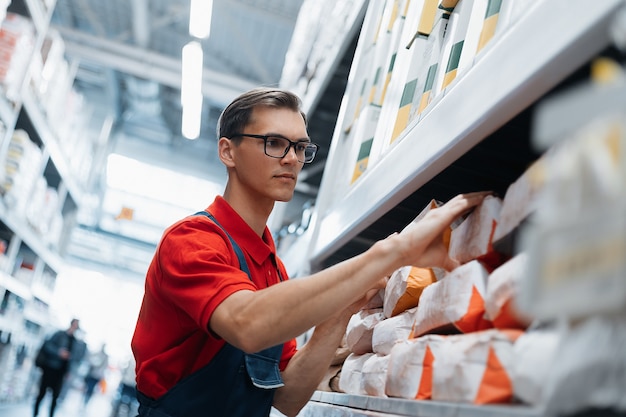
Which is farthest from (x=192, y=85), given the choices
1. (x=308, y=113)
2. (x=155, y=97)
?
(x=308, y=113)

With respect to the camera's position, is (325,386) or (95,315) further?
(95,315)

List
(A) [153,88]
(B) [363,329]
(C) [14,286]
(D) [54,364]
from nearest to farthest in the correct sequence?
Answer: (B) [363,329]
(C) [14,286]
(D) [54,364]
(A) [153,88]

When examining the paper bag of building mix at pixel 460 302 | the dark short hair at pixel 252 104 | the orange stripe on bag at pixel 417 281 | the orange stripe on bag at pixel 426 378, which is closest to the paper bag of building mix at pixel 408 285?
the orange stripe on bag at pixel 417 281

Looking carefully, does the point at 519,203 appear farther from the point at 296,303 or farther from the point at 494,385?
the point at 296,303

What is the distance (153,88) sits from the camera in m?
13.1

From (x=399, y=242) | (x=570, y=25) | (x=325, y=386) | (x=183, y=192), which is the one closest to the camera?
(x=570, y=25)

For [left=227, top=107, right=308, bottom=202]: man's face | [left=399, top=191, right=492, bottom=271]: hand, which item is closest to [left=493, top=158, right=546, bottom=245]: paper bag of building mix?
[left=399, top=191, right=492, bottom=271]: hand

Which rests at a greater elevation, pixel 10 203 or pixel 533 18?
pixel 10 203

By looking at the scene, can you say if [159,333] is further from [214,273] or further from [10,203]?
[10,203]

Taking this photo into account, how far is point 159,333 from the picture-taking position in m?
1.62

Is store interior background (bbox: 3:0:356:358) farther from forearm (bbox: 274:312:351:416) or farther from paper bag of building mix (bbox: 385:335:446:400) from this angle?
paper bag of building mix (bbox: 385:335:446:400)

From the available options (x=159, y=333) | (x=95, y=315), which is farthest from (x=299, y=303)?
(x=95, y=315)

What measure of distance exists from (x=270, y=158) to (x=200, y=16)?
546 cm

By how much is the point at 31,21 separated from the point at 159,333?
4.16 metres
